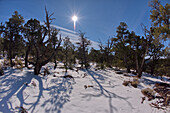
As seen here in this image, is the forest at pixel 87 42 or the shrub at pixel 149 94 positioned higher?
the forest at pixel 87 42

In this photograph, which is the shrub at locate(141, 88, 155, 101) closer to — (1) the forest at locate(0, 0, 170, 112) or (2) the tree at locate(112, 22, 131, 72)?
(1) the forest at locate(0, 0, 170, 112)

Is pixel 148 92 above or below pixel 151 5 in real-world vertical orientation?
below

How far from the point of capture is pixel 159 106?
326cm

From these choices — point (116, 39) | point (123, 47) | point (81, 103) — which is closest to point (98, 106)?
point (81, 103)

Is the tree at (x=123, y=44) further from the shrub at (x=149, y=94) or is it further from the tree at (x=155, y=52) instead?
the shrub at (x=149, y=94)

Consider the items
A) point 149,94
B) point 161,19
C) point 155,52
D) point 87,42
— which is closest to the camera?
point 149,94

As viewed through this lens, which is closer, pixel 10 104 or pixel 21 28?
pixel 10 104

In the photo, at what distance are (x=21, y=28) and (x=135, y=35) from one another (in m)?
17.1

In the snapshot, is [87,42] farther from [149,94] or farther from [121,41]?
[149,94]

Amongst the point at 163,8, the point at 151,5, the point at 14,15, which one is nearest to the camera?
the point at 163,8

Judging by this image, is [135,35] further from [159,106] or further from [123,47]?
[159,106]

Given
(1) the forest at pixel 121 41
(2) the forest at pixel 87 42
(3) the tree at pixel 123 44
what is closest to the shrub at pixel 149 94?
(2) the forest at pixel 87 42

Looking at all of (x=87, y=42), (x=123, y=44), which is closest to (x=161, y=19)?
(x=123, y=44)

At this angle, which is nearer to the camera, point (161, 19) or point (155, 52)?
point (161, 19)
